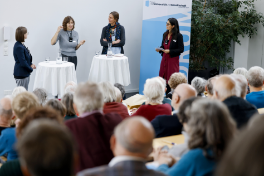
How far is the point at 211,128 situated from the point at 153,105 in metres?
1.46

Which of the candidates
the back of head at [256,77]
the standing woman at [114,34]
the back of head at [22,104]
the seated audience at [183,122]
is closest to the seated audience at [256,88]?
the back of head at [256,77]

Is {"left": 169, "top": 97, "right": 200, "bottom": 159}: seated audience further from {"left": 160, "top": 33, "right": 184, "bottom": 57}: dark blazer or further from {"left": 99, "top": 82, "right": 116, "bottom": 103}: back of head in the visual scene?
{"left": 160, "top": 33, "right": 184, "bottom": 57}: dark blazer

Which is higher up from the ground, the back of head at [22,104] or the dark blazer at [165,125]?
the back of head at [22,104]

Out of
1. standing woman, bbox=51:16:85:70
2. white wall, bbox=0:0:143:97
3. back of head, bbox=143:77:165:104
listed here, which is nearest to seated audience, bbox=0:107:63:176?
back of head, bbox=143:77:165:104

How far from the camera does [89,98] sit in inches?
84.6

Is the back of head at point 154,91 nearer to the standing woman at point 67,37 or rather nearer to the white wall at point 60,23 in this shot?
the standing woman at point 67,37

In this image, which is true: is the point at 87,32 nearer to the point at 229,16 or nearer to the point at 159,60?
the point at 159,60

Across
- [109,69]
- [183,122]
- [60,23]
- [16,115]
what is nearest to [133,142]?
[183,122]

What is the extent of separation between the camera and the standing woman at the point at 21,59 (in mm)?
5227

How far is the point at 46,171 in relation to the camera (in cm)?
96

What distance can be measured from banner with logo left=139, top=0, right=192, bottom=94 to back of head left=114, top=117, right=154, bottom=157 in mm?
5533

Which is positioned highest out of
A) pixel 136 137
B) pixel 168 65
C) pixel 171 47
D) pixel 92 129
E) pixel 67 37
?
pixel 67 37

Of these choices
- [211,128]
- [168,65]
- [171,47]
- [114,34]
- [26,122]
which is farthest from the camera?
[114,34]

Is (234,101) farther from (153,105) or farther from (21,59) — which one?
(21,59)
